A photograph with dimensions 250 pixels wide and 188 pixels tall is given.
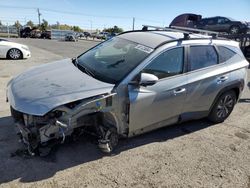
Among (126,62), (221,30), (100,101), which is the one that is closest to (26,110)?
(100,101)

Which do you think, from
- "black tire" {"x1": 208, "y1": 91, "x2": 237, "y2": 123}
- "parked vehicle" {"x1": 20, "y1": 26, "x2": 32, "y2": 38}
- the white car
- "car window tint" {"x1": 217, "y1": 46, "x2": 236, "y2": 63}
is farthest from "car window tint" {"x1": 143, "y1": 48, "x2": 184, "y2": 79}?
"parked vehicle" {"x1": 20, "y1": 26, "x2": 32, "y2": 38}

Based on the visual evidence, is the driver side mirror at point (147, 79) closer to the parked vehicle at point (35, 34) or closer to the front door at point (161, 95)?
the front door at point (161, 95)

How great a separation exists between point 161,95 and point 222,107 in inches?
74.4

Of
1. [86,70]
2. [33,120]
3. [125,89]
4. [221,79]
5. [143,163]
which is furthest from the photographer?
[221,79]

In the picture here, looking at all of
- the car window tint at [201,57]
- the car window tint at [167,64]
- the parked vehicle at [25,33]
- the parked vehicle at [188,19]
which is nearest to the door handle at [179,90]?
the car window tint at [167,64]

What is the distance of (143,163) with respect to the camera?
11.4 ft

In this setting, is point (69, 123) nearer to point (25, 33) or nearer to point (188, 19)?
point (188, 19)

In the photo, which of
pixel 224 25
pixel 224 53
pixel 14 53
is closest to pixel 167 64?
pixel 224 53

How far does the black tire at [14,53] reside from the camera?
39.0ft

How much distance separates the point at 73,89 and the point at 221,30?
17641 millimetres

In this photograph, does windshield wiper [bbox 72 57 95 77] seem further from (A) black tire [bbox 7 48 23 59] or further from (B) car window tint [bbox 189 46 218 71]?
(A) black tire [bbox 7 48 23 59]

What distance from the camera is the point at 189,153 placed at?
385 cm

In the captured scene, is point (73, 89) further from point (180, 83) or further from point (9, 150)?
point (180, 83)

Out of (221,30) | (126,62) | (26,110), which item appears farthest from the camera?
(221,30)
